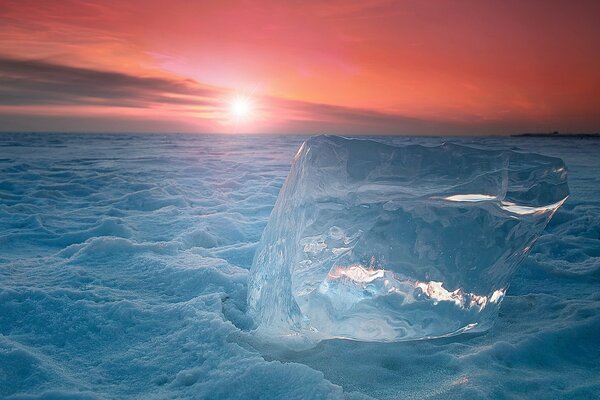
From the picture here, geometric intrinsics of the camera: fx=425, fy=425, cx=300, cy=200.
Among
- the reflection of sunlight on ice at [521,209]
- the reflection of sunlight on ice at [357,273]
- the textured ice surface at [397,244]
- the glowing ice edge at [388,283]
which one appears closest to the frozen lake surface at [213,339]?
the textured ice surface at [397,244]

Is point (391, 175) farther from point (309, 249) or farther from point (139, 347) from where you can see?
point (139, 347)

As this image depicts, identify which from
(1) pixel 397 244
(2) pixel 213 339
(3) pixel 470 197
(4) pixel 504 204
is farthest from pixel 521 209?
(2) pixel 213 339

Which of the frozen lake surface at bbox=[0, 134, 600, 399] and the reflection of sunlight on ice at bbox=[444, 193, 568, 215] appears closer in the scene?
the frozen lake surface at bbox=[0, 134, 600, 399]

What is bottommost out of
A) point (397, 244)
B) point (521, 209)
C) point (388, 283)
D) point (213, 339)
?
point (213, 339)

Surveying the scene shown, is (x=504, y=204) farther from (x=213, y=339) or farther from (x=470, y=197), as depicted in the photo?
(x=213, y=339)

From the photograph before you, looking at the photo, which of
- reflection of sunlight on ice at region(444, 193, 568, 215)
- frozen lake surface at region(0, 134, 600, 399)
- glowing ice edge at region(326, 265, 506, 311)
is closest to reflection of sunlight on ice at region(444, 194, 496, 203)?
reflection of sunlight on ice at region(444, 193, 568, 215)

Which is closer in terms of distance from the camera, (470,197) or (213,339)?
(213,339)

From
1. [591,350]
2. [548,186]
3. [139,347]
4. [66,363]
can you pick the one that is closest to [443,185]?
[548,186]

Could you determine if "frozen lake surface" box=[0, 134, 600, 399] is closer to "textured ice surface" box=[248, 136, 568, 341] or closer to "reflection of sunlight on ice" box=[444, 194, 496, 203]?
"textured ice surface" box=[248, 136, 568, 341]
